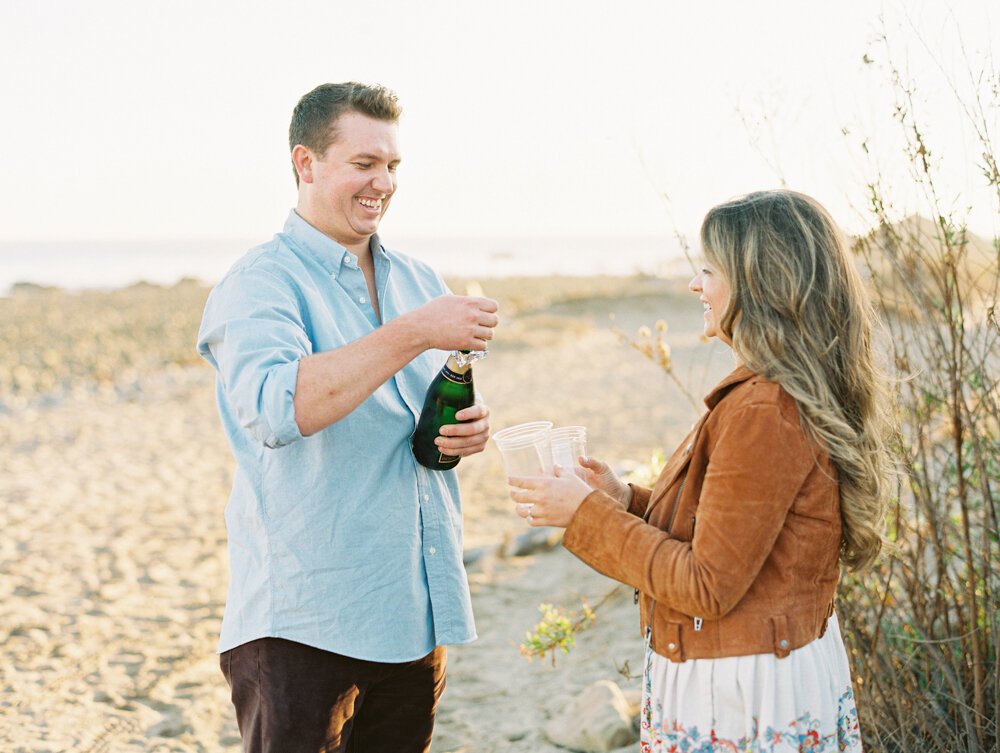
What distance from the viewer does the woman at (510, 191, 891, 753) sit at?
6.35ft

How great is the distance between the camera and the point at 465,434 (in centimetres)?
252

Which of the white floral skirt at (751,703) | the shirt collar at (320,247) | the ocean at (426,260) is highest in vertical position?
the ocean at (426,260)

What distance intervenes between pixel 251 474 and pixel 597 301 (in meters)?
22.8

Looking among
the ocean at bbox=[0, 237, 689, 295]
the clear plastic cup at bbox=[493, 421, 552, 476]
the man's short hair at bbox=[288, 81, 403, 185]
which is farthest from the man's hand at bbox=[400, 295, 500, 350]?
the ocean at bbox=[0, 237, 689, 295]

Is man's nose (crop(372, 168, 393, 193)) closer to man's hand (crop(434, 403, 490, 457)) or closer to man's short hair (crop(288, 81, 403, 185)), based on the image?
man's short hair (crop(288, 81, 403, 185))

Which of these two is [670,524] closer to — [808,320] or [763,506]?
[763,506]

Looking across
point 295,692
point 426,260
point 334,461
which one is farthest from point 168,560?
point 426,260

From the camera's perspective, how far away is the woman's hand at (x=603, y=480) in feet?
8.03

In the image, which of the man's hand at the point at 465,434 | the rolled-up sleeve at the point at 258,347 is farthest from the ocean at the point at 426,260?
the rolled-up sleeve at the point at 258,347

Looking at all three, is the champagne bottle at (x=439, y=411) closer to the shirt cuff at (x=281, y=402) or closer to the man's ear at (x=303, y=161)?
the shirt cuff at (x=281, y=402)

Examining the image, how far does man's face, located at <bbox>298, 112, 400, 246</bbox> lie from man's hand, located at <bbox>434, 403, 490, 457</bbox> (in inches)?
24.0

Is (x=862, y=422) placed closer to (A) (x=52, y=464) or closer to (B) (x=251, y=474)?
(B) (x=251, y=474)

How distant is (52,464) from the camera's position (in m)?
9.42

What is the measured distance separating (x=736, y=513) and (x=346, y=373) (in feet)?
3.00
